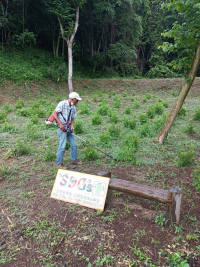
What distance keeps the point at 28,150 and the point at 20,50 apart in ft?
53.3

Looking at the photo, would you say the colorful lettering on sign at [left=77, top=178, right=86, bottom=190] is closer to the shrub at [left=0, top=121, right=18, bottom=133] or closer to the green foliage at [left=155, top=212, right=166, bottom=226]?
the green foliage at [left=155, top=212, right=166, bottom=226]

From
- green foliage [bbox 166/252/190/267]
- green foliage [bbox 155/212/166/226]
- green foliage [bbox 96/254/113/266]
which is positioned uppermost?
green foliage [bbox 155/212/166/226]

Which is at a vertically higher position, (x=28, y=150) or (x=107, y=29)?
(x=107, y=29)

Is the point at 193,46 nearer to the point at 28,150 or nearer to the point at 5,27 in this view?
the point at 28,150

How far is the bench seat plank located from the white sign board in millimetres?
191

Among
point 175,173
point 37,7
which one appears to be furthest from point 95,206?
point 37,7

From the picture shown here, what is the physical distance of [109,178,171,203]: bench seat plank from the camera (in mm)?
2632

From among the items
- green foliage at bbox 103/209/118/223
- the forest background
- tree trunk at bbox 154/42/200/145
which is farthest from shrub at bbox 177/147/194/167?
the forest background

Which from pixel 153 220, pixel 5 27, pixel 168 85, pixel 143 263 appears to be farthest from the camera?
pixel 5 27

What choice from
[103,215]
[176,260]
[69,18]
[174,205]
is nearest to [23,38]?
[69,18]

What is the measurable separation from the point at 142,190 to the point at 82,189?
33.3 inches

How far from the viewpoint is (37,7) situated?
61.0 ft

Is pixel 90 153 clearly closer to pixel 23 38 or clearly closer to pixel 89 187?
pixel 89 187

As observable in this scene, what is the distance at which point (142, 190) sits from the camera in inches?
A: 110
